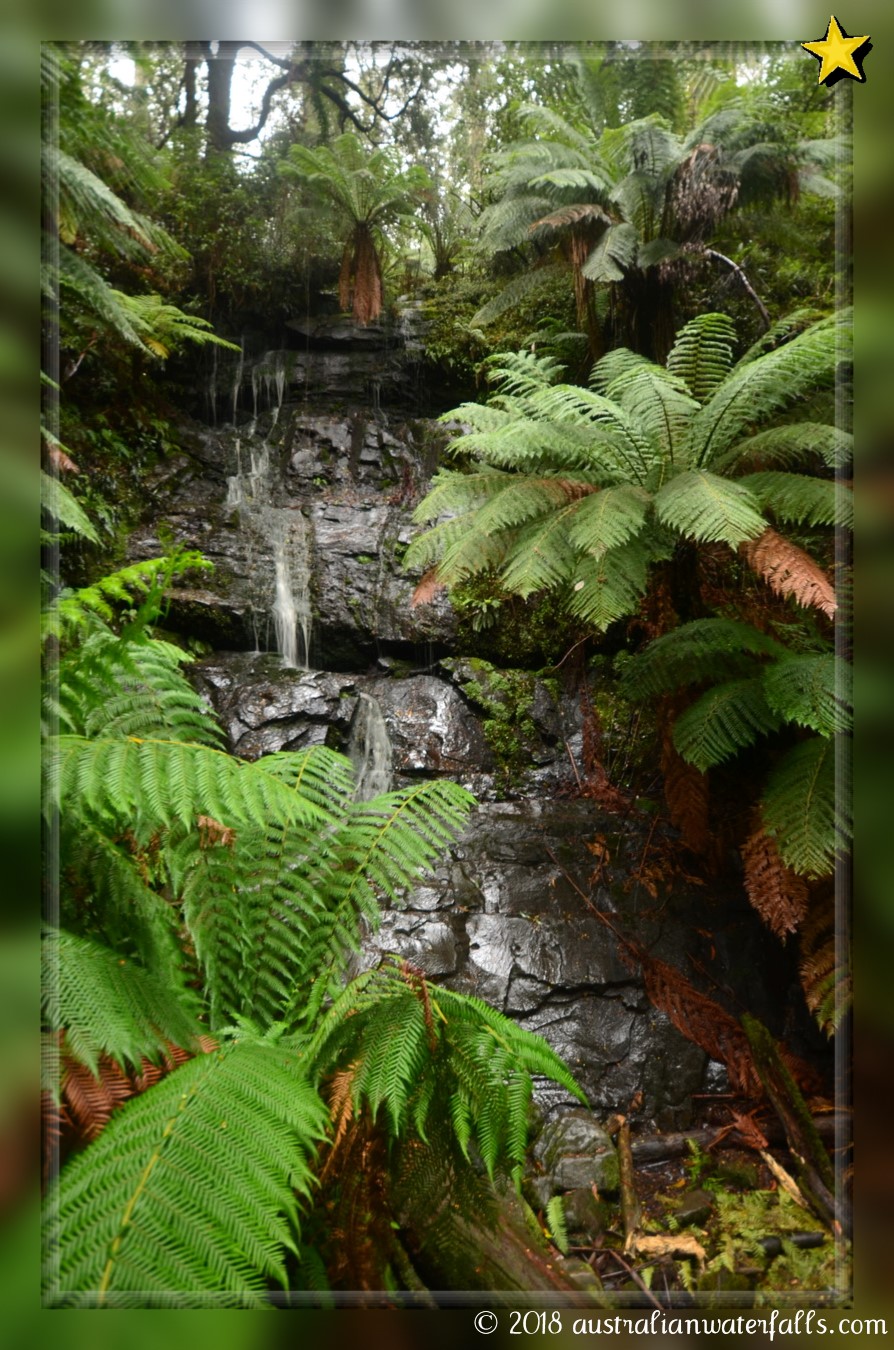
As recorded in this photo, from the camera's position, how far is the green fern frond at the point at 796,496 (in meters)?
1.12

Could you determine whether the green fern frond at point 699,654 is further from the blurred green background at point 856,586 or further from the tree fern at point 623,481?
the blurred green background at point 856,586

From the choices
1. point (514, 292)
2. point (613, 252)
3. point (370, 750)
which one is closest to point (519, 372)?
point (514, 292)

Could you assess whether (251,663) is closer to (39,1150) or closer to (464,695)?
(464,695)

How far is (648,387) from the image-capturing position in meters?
1.31

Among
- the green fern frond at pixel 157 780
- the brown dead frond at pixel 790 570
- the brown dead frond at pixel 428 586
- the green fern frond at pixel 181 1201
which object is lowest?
the green fern frond at pixel 181 1201

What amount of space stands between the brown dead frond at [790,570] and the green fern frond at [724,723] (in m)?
0.20

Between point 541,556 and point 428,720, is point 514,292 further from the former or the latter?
point 428,720

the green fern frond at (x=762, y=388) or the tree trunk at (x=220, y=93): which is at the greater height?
the tree trunk at (x=220, y=93)

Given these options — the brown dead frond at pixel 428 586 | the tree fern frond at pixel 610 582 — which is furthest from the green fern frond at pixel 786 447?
the brown dead frond at pixel 428 586

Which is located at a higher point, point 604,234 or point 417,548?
point 604,234

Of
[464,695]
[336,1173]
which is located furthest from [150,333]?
[336,1173]

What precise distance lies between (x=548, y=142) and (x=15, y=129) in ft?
3.09

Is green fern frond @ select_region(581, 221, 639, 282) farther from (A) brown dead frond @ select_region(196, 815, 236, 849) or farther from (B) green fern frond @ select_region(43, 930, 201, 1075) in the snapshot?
(B) green fern frond @ select_region(43, 930, 201, 1075)

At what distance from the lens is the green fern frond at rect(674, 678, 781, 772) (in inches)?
49.3
